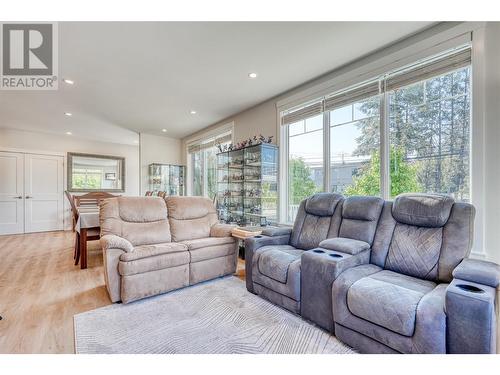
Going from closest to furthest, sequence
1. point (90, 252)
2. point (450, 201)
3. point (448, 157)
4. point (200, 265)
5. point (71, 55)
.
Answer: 1. point (450, 201)
2. point (448, 157)
3. point (71, 55)
4. point (200, 265)
5. point (90, 252)

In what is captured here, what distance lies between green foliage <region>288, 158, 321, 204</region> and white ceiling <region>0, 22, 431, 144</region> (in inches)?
45.1

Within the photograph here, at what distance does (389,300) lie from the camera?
1.46m

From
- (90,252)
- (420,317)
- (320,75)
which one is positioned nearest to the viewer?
(420,317)

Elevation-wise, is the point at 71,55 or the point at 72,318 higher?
the point at 71,55

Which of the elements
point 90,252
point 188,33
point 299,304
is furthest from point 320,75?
point 90,252

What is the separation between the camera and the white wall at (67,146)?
19.2 feet

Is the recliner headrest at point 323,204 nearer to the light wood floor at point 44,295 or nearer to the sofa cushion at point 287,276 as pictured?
the sofa cushion at point 287,276

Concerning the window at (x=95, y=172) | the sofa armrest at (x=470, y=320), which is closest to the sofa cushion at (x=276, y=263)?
the sofa armrest at (x=470, y=320)

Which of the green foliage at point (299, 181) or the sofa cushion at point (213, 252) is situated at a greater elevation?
the green foliage at point (299, 181)

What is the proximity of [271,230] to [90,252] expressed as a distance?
342cm

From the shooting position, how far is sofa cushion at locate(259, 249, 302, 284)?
217 cm

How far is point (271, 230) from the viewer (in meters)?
2.83

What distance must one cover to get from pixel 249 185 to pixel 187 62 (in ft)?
6.94
